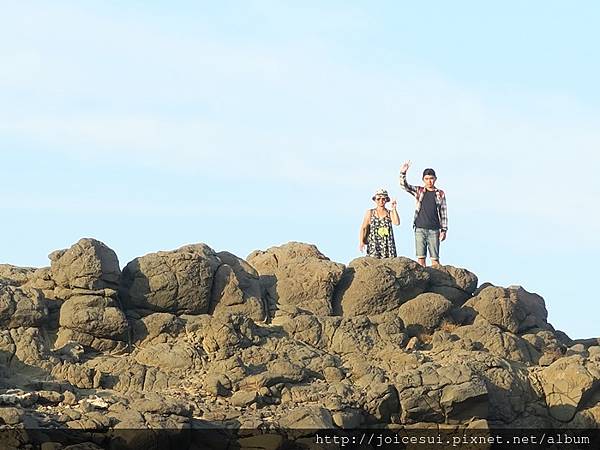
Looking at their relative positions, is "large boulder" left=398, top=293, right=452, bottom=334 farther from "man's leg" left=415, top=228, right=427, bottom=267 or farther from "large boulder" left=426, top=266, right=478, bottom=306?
"man's leg" left=415, top=228, right=427, bottom=267

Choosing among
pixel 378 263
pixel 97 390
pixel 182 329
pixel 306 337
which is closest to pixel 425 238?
pixel 378 263

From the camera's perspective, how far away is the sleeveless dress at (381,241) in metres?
29.9

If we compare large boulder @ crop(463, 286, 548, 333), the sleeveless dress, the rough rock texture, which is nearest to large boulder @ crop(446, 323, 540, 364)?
the rough rock texture

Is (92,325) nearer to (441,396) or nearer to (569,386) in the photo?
(441,396)

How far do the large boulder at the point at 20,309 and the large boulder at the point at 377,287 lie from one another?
6055 mm

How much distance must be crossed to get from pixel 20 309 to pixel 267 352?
14.9ft

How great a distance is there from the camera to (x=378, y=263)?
2928 centimetres

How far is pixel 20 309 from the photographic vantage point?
26250 millimetres

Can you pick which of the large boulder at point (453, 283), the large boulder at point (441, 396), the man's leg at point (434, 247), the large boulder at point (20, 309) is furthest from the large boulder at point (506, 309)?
the large boulder at point (20, 309)

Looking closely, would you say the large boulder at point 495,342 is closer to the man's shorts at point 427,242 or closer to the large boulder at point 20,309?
the man's shorts at point 427,242

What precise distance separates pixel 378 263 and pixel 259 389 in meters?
4.93

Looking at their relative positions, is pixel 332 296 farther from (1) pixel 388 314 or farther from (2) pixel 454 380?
(2) pixel 454 380

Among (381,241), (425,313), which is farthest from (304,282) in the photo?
(425,313)

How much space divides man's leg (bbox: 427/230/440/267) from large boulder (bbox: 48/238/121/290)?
677cm
